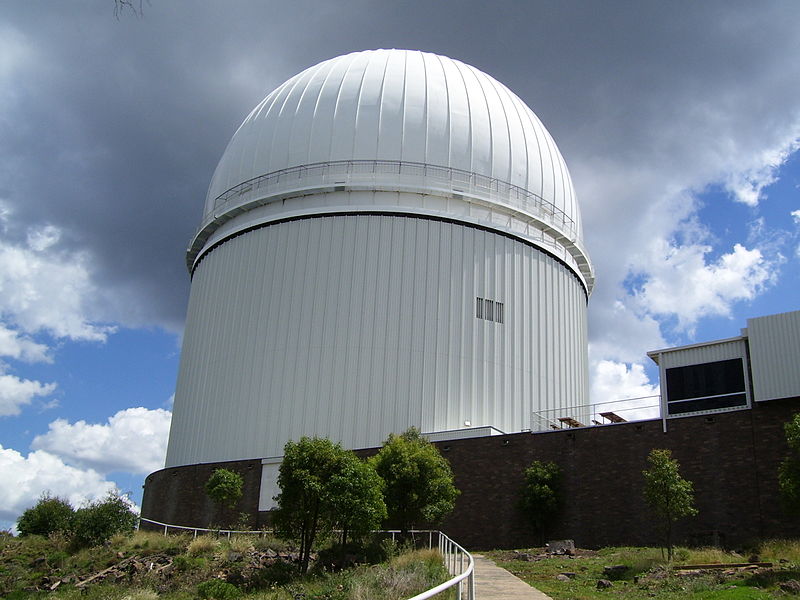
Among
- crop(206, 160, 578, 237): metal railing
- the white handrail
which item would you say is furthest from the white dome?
the white handrail

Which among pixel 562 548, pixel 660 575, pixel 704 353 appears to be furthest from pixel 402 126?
pixel 660 575

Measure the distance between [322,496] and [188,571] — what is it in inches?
192

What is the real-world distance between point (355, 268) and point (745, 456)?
17.2 metres

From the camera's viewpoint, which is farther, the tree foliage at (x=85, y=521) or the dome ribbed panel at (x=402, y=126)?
the dome ribbed panel at (x=402, y=126)

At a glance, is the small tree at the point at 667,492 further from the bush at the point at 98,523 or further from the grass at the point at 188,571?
the bush at the point at 98,523

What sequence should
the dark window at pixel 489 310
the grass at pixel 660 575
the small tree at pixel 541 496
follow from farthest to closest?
the dark window at pixel 489 310, the small tree at pixel 541 496, the grass at pixel 660 575

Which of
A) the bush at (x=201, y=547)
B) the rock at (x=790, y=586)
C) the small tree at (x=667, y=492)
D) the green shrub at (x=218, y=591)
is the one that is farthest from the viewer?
the bush at (x=201, y=547)

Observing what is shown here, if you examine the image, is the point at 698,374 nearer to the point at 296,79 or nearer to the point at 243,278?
the point at 243,278

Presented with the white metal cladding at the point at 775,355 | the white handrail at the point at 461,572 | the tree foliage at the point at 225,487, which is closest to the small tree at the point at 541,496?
the white handrail at the point at 461,572

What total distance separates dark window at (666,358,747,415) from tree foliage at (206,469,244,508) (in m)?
16.2

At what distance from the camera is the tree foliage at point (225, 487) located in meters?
29.8

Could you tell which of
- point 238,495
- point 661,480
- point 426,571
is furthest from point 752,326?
point 238,495

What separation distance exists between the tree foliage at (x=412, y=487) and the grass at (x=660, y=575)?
309cm

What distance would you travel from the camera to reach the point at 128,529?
2864 cm
